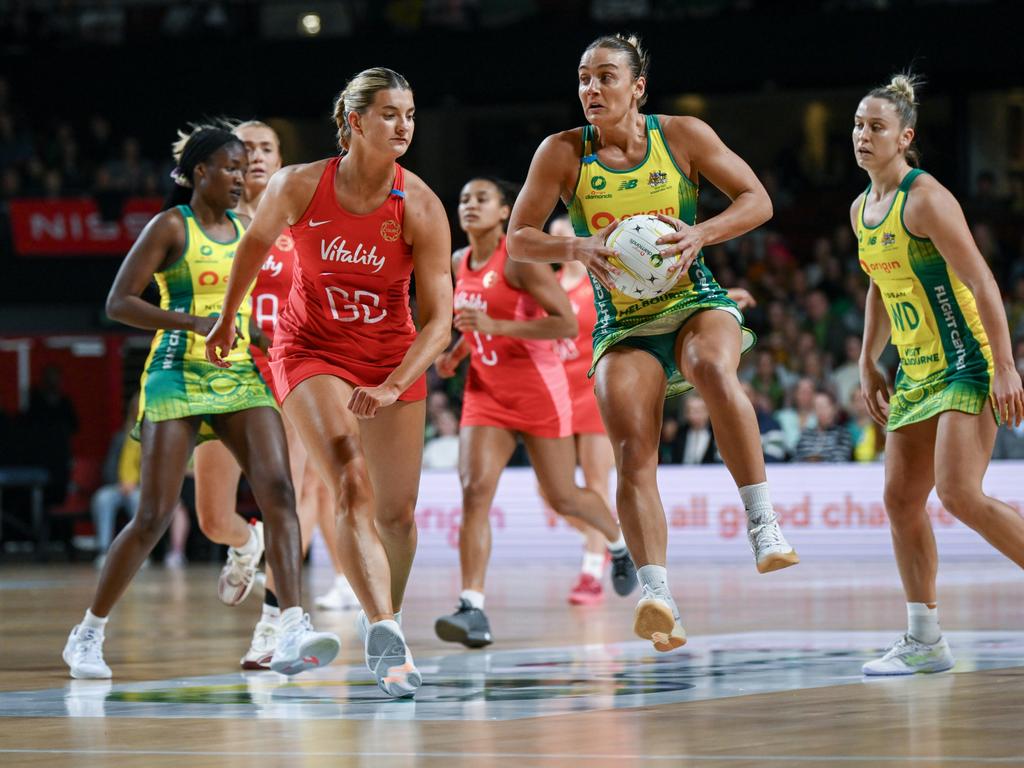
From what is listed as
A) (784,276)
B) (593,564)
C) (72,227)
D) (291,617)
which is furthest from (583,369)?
(72,227)

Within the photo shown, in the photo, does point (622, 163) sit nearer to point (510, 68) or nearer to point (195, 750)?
point (195, 750)

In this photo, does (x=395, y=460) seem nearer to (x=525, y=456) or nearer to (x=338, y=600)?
(x=338, y=600)

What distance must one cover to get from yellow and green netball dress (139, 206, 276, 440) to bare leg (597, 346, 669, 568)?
1703 millimetres

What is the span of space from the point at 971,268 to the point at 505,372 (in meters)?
3.51

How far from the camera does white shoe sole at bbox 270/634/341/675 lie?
19.4 feet

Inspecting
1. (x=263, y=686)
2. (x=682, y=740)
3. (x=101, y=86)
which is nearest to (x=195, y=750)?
(x=682, y=740)

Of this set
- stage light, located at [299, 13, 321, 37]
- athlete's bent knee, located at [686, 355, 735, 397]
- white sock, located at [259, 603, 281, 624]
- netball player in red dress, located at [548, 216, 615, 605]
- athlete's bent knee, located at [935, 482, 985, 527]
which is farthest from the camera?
stage light, located at [299, 13, 321, 37]

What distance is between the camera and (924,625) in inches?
250

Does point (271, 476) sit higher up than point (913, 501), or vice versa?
point (271, 476)

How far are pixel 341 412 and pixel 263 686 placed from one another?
1.17 m

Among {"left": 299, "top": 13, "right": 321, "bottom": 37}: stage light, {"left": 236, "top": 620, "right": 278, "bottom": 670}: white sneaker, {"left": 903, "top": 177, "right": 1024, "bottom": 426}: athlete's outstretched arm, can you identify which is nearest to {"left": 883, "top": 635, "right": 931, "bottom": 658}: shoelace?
{"left": 903, "top": 177, "right": 1024, "bottom": 426}: athlete's outstretched arm

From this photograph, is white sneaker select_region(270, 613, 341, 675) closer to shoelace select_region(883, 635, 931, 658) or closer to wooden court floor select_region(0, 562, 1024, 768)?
wooden court floor select_region(0, 562, 1024, 768)

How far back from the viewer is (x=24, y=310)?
23.1m

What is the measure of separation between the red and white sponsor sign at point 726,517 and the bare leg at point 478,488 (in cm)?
623
